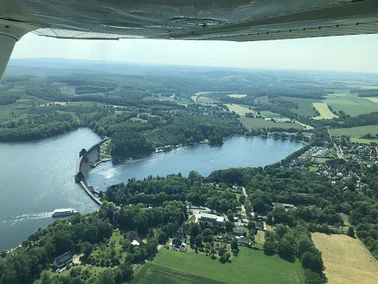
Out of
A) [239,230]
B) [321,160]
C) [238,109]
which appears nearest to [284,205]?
[239,230]

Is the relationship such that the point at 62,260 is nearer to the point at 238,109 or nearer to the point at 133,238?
the point at 133,238

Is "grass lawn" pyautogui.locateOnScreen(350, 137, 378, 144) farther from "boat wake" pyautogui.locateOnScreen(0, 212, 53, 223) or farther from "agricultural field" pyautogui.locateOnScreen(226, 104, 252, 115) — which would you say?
"boat wake" pyautogui.locateOnScreen(0, 212, 53, 223)

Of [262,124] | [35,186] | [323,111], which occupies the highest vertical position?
[323,111]

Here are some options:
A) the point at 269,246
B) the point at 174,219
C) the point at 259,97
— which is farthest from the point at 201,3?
the point at 259,97

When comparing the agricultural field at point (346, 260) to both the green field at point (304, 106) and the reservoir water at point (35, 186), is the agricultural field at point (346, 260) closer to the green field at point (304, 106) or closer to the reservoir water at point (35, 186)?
the reservoir water at point (35, 186)

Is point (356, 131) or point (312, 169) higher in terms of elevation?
point (356, 131)

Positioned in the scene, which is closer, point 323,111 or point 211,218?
point 211,218

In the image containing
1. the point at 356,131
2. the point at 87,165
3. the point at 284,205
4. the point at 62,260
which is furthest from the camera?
the point at 356,131
